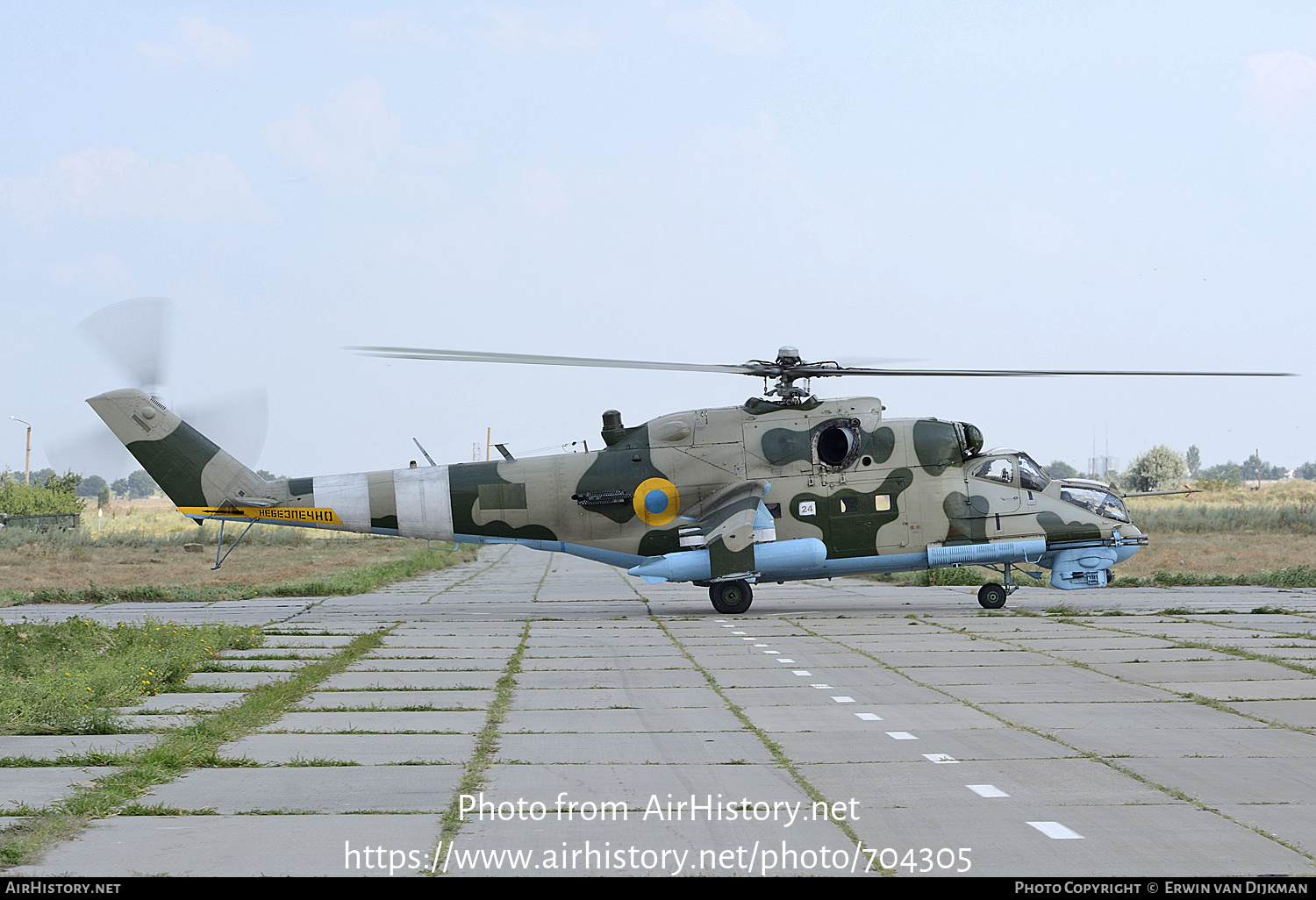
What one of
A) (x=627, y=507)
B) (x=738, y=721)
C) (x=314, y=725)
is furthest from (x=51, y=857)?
(x=627, y=507)

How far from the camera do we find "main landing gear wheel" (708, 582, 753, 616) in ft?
64.0

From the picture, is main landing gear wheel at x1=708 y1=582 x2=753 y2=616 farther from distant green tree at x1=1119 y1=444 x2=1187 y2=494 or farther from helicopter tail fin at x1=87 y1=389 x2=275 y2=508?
distant green tree at x1=1119 y1=444 x2=1187 y2=494

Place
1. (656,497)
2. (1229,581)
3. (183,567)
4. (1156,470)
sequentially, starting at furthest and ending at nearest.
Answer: (1156,470) → (183,567) → (1229,581) → (656,497)

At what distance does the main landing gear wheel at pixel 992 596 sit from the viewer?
19.3m

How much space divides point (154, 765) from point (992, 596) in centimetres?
1544

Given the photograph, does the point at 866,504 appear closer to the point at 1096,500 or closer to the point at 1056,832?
the point at 1096,500

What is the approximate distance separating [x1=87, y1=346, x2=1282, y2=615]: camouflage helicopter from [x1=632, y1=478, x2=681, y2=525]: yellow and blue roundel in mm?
28

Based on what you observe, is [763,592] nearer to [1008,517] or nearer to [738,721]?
[1008,517]

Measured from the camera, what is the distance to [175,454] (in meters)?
20.1

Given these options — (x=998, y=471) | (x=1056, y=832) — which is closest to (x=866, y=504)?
(x=998, y=471)

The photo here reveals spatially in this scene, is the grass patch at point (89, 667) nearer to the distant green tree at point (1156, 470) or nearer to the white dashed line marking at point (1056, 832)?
the white dashed line marking at point (1056, 832)

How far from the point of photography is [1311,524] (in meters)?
46.6

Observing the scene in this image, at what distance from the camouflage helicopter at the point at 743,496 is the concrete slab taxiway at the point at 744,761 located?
4261mm

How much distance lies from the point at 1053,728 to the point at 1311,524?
4539 cm
